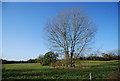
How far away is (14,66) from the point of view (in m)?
5.33

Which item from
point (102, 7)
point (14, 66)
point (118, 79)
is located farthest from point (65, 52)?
point (118, 79)

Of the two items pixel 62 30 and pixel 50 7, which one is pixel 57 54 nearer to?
pixel 62 30

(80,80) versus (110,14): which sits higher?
(110,14)

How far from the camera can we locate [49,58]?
5707 mm

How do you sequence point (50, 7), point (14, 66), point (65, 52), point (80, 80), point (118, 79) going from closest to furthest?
1. point (118, 79)
2. point (80, 80)
3. point (50, 7)
4. point (14, 66)
5. point (65, 52)

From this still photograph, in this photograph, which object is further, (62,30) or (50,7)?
(62,30)

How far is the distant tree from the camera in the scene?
18.4 ft

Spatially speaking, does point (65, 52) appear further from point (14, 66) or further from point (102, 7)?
point (102, 7)

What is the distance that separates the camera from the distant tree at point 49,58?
560 cm

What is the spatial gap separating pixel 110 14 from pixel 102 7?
1.11 ft

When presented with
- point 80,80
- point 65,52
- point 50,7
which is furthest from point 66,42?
point 80,80

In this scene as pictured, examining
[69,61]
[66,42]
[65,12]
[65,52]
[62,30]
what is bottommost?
[69,61]

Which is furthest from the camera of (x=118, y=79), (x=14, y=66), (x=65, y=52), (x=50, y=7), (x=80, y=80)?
(x=65, y=52)

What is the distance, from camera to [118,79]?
2707 mm
